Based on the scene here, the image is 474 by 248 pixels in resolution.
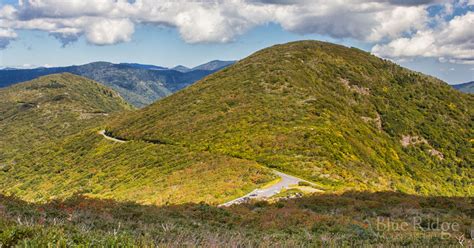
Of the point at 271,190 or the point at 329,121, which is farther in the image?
the point at 329,121

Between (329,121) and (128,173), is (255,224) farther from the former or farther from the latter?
(329,121)

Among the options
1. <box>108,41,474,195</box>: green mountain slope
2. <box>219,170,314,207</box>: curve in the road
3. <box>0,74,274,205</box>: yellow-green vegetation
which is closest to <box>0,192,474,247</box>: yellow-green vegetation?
<box>219,170,314,207</box>: curve in the road

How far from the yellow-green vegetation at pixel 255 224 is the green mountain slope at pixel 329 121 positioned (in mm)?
15698

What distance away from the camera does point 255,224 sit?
15.2m

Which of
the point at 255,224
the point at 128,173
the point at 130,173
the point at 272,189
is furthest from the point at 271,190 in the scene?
the point at 128,173

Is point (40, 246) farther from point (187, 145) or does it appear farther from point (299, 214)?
point (187, 145)

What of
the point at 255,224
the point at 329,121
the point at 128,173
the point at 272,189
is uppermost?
the point at 329,121

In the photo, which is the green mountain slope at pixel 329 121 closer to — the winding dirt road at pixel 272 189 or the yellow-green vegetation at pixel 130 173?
the winding dirt road at pixel 272 189

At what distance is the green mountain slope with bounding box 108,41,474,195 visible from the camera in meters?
48.3

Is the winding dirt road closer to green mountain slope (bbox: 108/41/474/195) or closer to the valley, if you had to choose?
the valley

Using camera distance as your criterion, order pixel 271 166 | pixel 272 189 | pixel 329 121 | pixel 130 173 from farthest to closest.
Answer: pixel 329 121
pixel 130 173
pixel 271 166
pixel 272 189

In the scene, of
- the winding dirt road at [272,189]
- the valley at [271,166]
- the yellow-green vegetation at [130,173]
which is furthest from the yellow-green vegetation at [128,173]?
the winding dirt road at [272,189]

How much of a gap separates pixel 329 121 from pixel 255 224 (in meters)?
50.6

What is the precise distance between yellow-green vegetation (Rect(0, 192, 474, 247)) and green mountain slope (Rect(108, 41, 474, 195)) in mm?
15698
